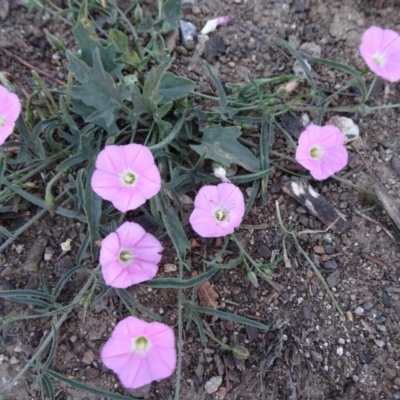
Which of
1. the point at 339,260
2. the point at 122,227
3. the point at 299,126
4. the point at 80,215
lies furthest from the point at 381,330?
the point at 80,215

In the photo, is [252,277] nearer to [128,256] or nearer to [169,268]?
[169,268]

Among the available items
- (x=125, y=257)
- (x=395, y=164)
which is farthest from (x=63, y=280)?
(x=395, y=164)

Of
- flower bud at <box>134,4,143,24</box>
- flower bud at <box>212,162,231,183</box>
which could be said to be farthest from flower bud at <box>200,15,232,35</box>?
Result: flower bud at <box>212,162,231,183</box>

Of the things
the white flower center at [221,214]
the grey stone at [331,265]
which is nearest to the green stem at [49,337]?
the white flower center at [221,214]

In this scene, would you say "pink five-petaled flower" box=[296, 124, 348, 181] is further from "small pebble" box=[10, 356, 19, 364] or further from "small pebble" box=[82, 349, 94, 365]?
"small pebble" box=[10, 356, 19, 364]

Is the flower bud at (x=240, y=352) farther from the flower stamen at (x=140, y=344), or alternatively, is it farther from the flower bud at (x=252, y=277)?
the flower stamen at (x=140, y=344)

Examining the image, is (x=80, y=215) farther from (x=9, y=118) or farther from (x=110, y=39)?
(x=110, y=39)
